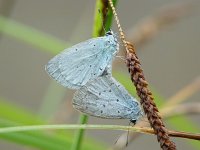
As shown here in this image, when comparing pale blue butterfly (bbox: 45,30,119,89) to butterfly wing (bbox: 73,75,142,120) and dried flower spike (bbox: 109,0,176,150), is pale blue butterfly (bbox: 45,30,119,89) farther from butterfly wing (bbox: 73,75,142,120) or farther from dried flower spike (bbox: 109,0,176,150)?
dried flower spike (bbox: 109,0,176,150)

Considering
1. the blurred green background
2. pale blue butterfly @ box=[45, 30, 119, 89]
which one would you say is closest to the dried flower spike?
pale blue butterfly @ box=[45, 30, 119, 89]

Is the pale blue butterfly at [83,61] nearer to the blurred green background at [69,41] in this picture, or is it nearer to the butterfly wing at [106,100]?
the butterfly wing at [106,100]

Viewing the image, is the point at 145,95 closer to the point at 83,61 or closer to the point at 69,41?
the point at 83,61

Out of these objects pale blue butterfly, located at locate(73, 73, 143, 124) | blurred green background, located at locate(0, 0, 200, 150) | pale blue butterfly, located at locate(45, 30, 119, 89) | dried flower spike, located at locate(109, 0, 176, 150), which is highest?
blurred green background, located at locate(0, 0, 200, 150)

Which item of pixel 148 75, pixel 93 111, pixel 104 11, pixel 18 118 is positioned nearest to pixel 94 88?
pixel 93 111

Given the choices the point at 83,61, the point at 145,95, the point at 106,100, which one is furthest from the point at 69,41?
the point at 145,95
